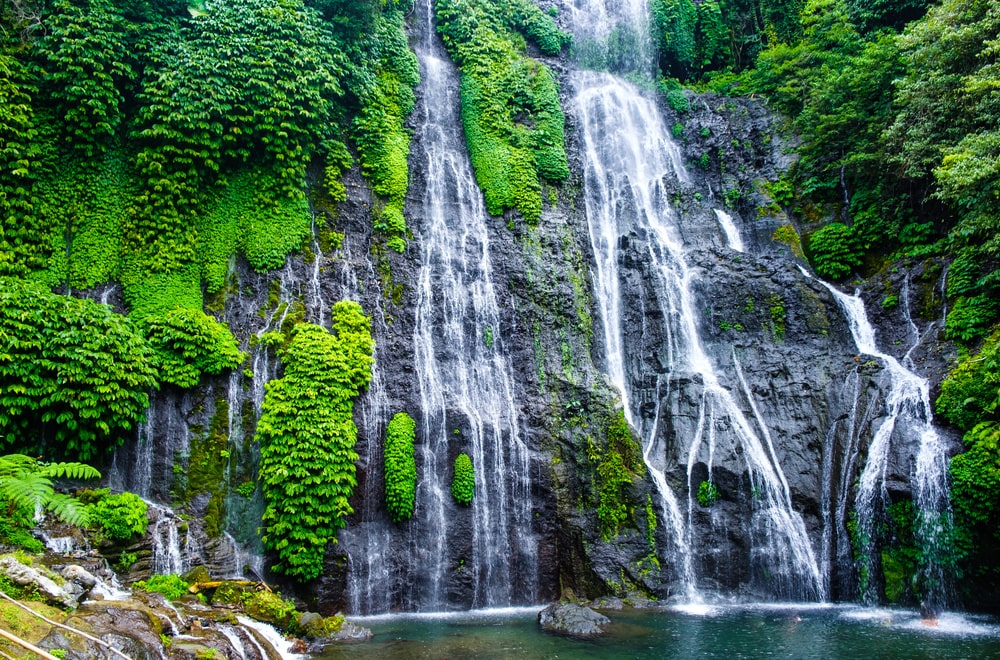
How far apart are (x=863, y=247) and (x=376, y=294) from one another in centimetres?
1463

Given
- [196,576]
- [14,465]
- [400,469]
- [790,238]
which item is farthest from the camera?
[790,238]

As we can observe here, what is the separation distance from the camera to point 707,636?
1105 centimetres

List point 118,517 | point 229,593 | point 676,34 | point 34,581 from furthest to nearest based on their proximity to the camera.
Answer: point 676,34, point 118,517, point 229,593, point 34,581

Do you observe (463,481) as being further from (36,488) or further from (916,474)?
(916,474)

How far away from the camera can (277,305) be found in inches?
615

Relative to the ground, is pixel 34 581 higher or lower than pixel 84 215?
lower

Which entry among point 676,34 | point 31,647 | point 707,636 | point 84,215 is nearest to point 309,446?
point 84,215

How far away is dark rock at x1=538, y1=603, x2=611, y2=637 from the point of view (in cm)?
1134

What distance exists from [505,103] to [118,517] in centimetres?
1730

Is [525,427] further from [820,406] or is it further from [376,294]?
[820,406]

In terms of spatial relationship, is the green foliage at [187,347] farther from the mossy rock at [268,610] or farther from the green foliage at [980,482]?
the green foliage at [980,482]

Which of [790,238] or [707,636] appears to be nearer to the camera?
[707,636]

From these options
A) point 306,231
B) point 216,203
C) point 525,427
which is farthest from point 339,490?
point 216,203

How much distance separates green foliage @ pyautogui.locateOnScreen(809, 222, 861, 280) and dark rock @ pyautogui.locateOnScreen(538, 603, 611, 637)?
12.8 meters
